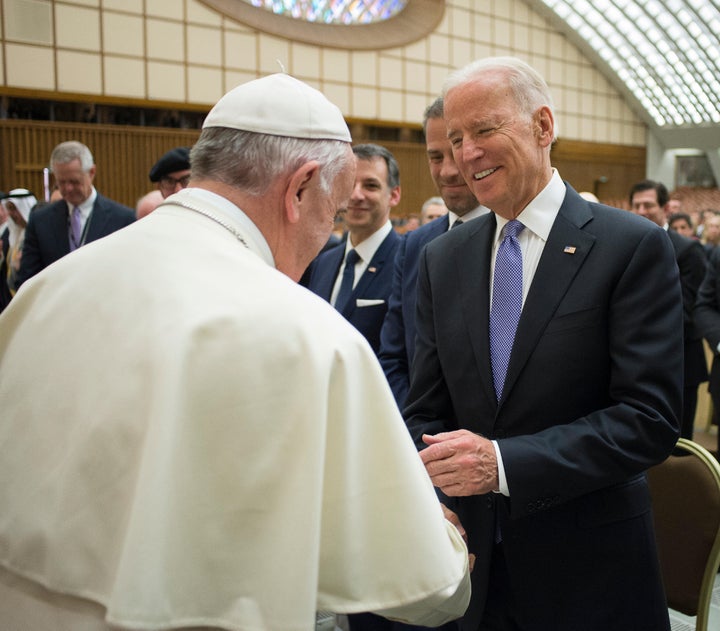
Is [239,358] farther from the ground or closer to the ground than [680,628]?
farther from the ground

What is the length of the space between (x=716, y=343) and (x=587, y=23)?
2504 centimetres

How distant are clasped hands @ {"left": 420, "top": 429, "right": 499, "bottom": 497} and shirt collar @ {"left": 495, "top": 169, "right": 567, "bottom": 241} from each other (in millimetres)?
555

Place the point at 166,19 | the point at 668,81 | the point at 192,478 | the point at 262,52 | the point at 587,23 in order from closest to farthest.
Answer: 1. the point at 192,478
2. the point at 166,19
3. the point at 262,52
4. the point at 587,23
5. the point at 668,81

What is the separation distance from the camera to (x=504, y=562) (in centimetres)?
177

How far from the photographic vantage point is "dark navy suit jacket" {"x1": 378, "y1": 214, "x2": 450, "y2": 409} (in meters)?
2.59

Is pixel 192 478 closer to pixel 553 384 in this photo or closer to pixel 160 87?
pixel 553 384

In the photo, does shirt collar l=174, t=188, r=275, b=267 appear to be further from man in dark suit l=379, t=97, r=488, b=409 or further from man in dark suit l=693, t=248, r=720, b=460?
man in dark suit l=693, t=248, r=720, b=460

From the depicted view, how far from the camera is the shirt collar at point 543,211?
175cm

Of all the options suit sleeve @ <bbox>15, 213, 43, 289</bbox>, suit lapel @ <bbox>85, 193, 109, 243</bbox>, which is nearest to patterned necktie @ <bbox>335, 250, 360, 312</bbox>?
suit lapel @ <bbox>85, 193, 109, 243</bbox>

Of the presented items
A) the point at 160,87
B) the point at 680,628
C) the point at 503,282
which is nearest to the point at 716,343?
the point at 680,628

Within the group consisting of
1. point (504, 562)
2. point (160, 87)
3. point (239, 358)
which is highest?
point (160, 87)

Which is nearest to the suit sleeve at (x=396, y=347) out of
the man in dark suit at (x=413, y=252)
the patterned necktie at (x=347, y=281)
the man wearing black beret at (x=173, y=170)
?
the man in dark suit at (x=413, y=252)

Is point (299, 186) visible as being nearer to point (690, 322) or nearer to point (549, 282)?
point (549, 282)

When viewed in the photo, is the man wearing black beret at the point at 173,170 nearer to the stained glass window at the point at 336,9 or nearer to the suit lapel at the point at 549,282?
the suit lapel at the point at 549,282
